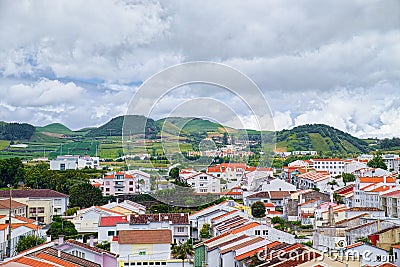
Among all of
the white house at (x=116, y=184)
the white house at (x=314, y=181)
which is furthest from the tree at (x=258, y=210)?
the white house at (x=116, y=184)

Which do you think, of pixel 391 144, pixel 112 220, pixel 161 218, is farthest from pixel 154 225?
pixel 391 144

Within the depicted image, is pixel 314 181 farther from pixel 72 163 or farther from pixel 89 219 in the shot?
pixel 72 163

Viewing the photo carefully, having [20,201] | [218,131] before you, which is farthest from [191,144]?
[20,201]

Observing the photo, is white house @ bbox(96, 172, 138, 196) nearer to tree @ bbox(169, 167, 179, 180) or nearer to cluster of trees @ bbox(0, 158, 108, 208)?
cluster of trees @ bbox(0, 158, 108, 208)

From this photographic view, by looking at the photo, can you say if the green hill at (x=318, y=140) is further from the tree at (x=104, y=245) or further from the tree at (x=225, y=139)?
the tree at (x=104, y=245)

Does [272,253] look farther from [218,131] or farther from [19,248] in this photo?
[218,131]
